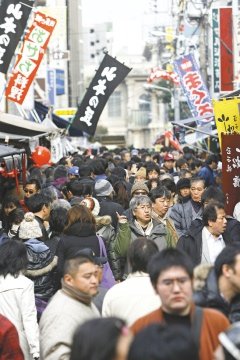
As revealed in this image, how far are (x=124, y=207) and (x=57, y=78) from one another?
4104 cm

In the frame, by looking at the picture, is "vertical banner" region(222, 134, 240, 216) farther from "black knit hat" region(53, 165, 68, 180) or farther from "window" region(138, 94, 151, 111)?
"window" region(138, 94, 151, 111)

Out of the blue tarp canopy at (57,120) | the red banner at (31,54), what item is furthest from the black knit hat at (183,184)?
the blue tarp canopy at (57,120)

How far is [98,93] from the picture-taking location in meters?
21.1

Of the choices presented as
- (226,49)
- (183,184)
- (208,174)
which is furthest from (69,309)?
(226,49)

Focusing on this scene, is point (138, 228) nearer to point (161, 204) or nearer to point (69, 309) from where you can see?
point (161, 204)

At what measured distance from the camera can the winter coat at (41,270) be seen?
8398 millimetres

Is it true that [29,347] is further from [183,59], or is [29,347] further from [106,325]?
[183,59]

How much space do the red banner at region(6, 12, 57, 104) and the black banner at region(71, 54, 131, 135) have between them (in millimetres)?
1377

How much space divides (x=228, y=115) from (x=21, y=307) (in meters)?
6.91

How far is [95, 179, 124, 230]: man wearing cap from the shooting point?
37.7 feet

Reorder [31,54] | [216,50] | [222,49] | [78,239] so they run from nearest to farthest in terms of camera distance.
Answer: [78,239]
[31,54]
[222,49]
[216,50]

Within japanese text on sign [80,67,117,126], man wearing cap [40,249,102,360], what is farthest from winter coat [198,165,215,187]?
man wearing cap [40,249,102,360]

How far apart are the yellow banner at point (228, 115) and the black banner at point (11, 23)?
4.56 meters

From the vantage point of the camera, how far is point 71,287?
6.09 meters
